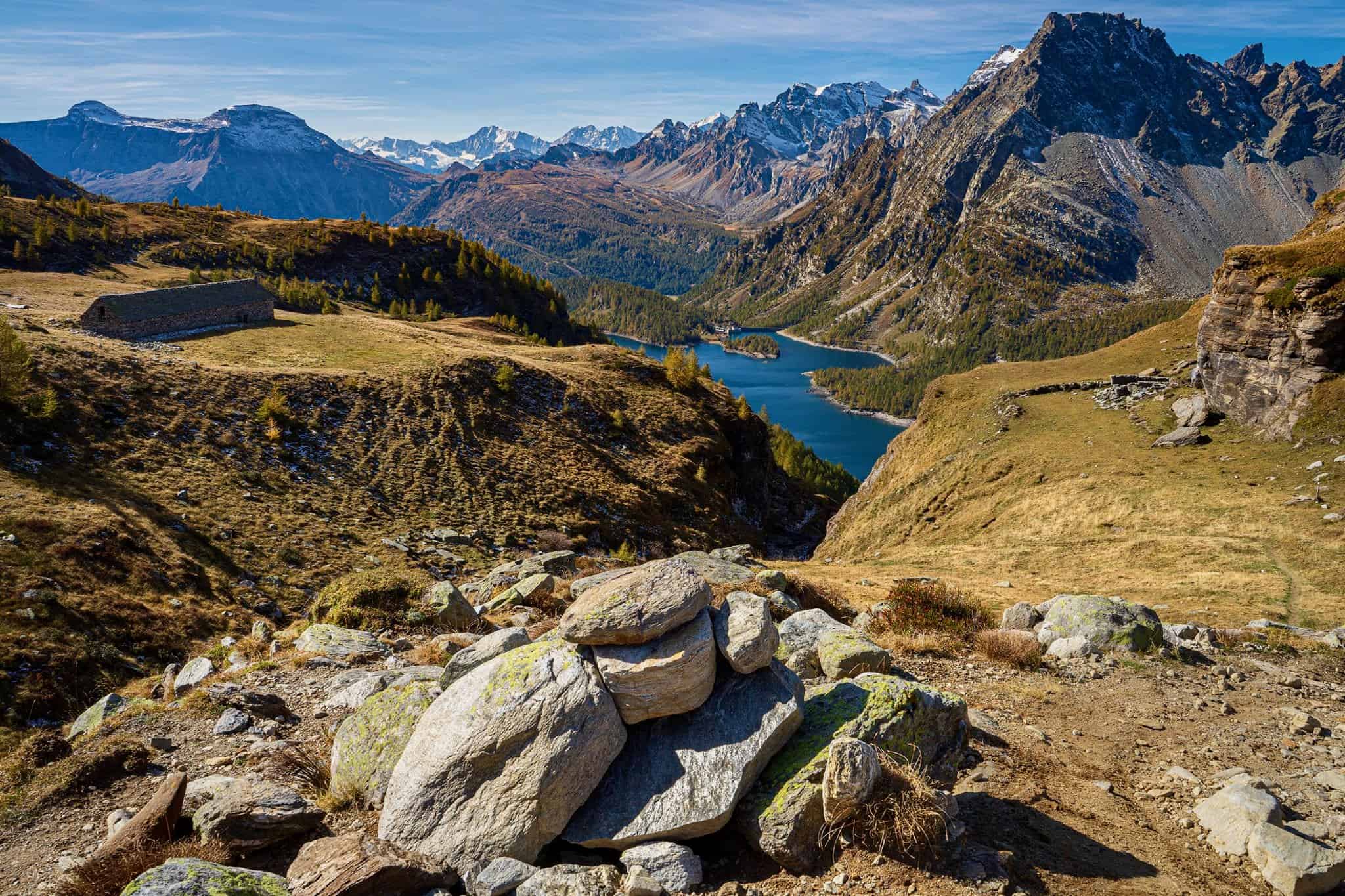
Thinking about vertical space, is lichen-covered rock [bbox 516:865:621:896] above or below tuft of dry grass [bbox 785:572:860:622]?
above

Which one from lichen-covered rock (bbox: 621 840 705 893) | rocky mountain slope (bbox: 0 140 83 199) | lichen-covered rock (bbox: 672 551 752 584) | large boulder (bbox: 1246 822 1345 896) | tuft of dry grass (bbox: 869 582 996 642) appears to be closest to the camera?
lichen-covered rock (bbox: 621 840 705 893)

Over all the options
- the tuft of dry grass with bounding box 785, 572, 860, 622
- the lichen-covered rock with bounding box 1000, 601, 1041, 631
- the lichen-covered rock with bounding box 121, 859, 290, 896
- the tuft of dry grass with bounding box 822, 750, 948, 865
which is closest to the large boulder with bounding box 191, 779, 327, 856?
the lichen-covered rock with bounding box 121, 859, 290, 896

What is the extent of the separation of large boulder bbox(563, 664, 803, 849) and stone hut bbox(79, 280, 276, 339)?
68.0m

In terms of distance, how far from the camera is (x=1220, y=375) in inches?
2153

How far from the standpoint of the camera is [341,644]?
58.2ft

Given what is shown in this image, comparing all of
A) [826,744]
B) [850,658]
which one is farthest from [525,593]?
[826,744]

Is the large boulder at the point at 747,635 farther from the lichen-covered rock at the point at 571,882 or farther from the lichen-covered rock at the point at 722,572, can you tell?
the lichen-covered rock at the point at 722,572

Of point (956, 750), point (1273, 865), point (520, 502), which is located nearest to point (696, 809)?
point (956, 750)

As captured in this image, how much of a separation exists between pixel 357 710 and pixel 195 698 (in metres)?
5.44

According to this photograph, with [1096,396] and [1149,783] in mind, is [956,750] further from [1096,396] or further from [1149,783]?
[1096,396]

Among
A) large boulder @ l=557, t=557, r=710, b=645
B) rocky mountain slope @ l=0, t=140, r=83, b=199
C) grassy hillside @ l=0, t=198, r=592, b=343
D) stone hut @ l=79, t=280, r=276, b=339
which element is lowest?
large boulder @ l=557, t=557, r=710, b=645

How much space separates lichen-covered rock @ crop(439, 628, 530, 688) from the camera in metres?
11.7

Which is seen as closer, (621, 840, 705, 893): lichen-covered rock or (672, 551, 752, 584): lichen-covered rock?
(621, 840, 705, 893): lichen-covered rock

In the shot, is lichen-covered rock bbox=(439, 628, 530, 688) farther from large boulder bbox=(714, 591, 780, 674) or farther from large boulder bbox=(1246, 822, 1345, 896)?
large boulder bbox=(1246, 822, 1345, 896)
